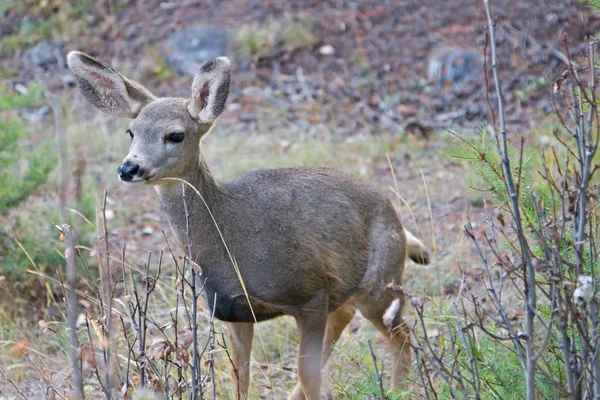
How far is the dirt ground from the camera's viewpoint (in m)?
8.88

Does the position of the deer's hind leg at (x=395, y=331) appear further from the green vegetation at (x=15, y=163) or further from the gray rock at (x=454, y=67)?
the gray rock at (x=454, y=67)

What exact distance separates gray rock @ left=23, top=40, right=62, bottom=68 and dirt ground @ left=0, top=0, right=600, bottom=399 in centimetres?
12

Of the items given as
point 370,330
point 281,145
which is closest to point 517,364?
point 370,330

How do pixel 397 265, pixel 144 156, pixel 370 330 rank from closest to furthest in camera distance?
1. pixel 144 156
2. pixel 397 265
3. pixel 370 330

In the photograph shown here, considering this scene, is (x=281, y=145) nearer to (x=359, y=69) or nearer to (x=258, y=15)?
(x=359, y=69)

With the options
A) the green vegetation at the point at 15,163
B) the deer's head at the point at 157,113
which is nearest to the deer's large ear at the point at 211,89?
the deer's head at the point at 157,113

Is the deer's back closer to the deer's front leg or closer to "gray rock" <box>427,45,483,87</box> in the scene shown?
the deer's front leg

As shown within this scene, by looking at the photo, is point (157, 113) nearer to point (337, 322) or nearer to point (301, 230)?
point (301, 230)

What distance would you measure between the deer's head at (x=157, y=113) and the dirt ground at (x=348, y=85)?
2.53 meters

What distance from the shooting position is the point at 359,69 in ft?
37.0

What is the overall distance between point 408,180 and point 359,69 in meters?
2.77

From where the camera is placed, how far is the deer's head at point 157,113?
15.7ft

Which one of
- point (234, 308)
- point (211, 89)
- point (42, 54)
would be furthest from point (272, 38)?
point (234, 308)

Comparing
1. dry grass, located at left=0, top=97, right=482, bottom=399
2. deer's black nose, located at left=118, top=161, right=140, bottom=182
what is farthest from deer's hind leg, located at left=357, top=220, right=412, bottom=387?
deer's black nose, located at left=118, top=161, right=140, bottom=182
